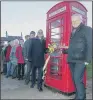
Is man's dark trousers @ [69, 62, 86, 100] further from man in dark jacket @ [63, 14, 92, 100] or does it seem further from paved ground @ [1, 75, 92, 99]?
paved ground @ [1, 75, 92, 99]

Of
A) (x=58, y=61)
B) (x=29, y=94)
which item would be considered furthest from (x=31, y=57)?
(x=29, y=94)

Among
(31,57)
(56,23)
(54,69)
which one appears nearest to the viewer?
(56,23)

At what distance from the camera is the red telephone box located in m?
6.19

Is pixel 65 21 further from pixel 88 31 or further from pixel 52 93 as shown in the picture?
pixel 52 93

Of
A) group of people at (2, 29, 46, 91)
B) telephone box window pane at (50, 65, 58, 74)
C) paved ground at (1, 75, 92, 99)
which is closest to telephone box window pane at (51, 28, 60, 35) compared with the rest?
group of people at (2, 29, 46, 91)

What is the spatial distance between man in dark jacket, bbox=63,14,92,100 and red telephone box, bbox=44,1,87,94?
0.82 metres

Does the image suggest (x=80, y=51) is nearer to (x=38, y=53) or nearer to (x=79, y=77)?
(x=79, y=77)

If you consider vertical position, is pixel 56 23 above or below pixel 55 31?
above

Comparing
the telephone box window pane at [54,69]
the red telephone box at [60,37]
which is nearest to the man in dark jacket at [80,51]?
the red telephone box at [60,37]

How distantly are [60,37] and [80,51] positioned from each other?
4.38 ft

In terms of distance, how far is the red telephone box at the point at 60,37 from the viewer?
244 inches

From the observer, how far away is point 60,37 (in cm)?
644

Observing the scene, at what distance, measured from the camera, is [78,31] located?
209 inches

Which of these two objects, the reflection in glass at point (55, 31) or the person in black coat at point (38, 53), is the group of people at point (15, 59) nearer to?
the person in black coat at point (38, 53)
